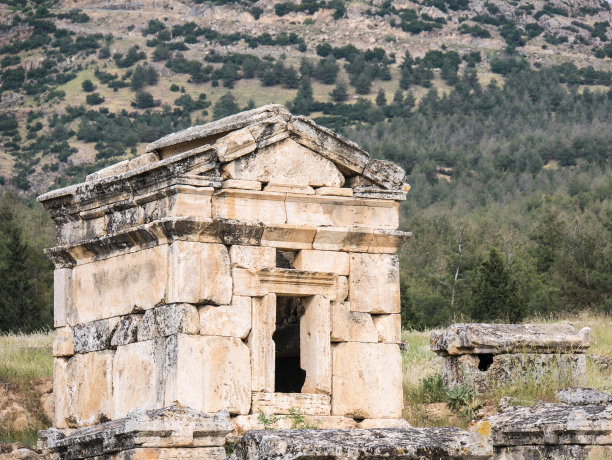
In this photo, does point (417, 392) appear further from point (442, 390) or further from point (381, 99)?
point (381, 99)

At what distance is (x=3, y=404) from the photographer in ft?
49.5

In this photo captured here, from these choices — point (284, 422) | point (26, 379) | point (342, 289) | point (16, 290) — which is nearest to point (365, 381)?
point (342, 289)

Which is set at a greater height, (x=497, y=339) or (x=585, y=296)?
(x=585, y=296)

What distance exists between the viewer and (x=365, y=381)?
472 inches

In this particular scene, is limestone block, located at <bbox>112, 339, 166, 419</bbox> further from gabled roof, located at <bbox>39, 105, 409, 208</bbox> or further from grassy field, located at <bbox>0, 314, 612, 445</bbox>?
grassy field, located at <bbox>0, 314, 612, 445</bbox>

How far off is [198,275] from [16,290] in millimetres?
23175

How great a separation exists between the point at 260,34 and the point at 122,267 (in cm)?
10428

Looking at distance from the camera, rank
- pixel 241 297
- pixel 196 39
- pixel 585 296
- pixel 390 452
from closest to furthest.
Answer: pixel 390 452, pixel 241 297, pixel 585 296, pixel 196 39

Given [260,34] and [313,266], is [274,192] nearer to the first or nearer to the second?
[313,266]

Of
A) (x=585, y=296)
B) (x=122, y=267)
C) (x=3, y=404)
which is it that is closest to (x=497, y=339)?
(x=122, y=267)

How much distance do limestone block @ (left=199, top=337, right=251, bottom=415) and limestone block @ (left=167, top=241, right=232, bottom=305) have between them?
40 cm

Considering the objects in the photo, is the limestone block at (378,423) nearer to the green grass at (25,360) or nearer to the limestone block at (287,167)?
the limestone block at (287,167)

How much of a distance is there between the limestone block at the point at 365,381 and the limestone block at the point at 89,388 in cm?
225

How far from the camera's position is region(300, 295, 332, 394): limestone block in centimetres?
1173
